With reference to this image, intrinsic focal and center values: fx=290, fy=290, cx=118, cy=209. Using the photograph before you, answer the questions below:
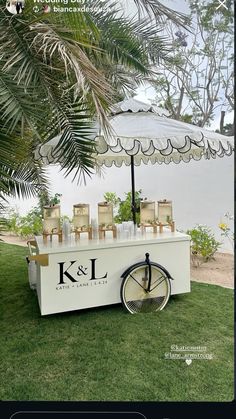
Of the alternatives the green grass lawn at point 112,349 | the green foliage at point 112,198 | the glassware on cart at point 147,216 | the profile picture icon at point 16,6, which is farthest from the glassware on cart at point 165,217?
the profile picture icon at point 16,6

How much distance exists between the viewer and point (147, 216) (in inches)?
83.7

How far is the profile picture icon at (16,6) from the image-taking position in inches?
28.3

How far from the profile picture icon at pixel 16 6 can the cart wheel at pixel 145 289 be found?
5.07ft

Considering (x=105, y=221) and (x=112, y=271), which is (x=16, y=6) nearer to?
(x=105, y=221)

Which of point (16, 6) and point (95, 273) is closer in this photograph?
point (16, 6)

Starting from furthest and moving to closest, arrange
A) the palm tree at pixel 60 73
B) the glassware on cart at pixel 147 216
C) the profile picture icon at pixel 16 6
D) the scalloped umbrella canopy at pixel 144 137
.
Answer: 1. the glassware on cart at pixel 147 216
2. the scalloped umbrella canopy at pixel 144 137
3. the palm tree at pixel 60 73
4. the profile picture icon at pixel 16 6

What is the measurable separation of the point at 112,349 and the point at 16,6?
142 centimetres

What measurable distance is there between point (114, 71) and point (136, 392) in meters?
1.61

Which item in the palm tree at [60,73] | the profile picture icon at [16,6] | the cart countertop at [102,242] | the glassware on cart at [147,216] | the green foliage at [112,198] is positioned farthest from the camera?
the glassware on cart at [147,216]

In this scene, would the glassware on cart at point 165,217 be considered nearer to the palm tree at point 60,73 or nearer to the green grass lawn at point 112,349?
the green grass lawn at point 112,349

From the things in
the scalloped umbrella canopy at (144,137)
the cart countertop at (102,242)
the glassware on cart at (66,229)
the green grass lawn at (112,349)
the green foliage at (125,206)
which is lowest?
the green grass lawn at (112,349)

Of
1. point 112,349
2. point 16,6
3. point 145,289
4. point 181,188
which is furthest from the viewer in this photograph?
point 145,289

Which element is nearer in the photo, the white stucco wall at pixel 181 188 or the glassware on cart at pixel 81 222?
the white stucco wall at pixel 181 188

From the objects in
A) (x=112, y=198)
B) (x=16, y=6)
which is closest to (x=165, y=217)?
(x=112, y=198)
